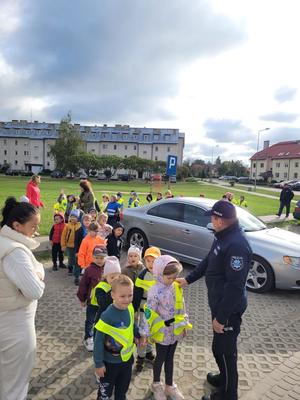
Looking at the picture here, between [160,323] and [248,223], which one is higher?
[248,223]

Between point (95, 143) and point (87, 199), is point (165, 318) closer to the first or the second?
point (87, 199)

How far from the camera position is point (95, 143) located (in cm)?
8594

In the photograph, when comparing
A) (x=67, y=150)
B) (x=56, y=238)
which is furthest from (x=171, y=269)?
(x=67, y=150)

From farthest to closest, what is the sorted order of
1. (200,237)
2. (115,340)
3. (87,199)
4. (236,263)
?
(87,199) → (200,237) → (236,263) → (115,340)

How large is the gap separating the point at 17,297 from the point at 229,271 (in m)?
1.65

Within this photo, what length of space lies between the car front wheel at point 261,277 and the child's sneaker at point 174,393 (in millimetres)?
2968

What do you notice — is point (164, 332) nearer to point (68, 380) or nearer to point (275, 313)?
point (68, 380)

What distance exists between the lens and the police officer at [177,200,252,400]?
8.11ft

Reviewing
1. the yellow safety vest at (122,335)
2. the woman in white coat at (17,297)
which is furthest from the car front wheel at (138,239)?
the woman in white coat at (17,297)

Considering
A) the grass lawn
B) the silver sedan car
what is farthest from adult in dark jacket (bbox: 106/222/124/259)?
the grass lawn

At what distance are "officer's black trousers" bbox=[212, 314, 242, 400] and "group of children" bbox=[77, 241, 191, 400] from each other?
35cm

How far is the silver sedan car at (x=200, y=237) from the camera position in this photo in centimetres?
535

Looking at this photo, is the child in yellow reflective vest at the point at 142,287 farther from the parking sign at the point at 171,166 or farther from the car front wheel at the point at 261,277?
the parking sign at the point at 171,166

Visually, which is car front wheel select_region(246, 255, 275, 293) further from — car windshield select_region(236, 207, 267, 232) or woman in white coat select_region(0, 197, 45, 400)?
woman in white coat select_region(0, 197, 45, 400)
